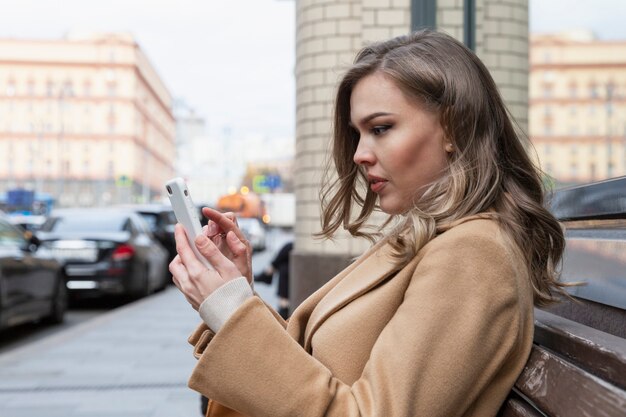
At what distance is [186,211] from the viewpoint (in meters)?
1.85

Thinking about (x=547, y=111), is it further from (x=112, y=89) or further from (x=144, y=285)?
(x=112, y=89)

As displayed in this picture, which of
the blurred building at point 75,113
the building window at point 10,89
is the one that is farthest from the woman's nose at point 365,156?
the building window at point 10,89

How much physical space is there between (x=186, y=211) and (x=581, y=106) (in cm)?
694

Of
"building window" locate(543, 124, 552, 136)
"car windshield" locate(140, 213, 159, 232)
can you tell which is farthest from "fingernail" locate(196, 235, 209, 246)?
"car windshield" locate(140, 213, 159, 232)

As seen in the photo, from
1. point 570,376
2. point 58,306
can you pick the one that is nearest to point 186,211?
point 570,376

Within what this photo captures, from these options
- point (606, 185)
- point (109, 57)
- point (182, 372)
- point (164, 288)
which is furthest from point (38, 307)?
point (109, 57)

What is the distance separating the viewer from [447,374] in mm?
1387

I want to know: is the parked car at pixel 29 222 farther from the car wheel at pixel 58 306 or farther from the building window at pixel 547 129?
the building window at pixel 547 129

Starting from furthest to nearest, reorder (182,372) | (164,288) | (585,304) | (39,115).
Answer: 1. (39,115)
2. (164,288)
3. (182,372)
4. (585,304)

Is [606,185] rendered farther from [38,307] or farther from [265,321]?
[38,307]

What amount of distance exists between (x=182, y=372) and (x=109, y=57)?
9494 centimetres

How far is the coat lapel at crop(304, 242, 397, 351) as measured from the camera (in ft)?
5.38

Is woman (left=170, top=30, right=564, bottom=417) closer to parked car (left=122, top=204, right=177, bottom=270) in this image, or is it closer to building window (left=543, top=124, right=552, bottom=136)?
building window (left=543, top=124, right=552, bottom=136)

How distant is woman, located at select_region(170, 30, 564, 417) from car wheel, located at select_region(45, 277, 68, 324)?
9.42 meters
